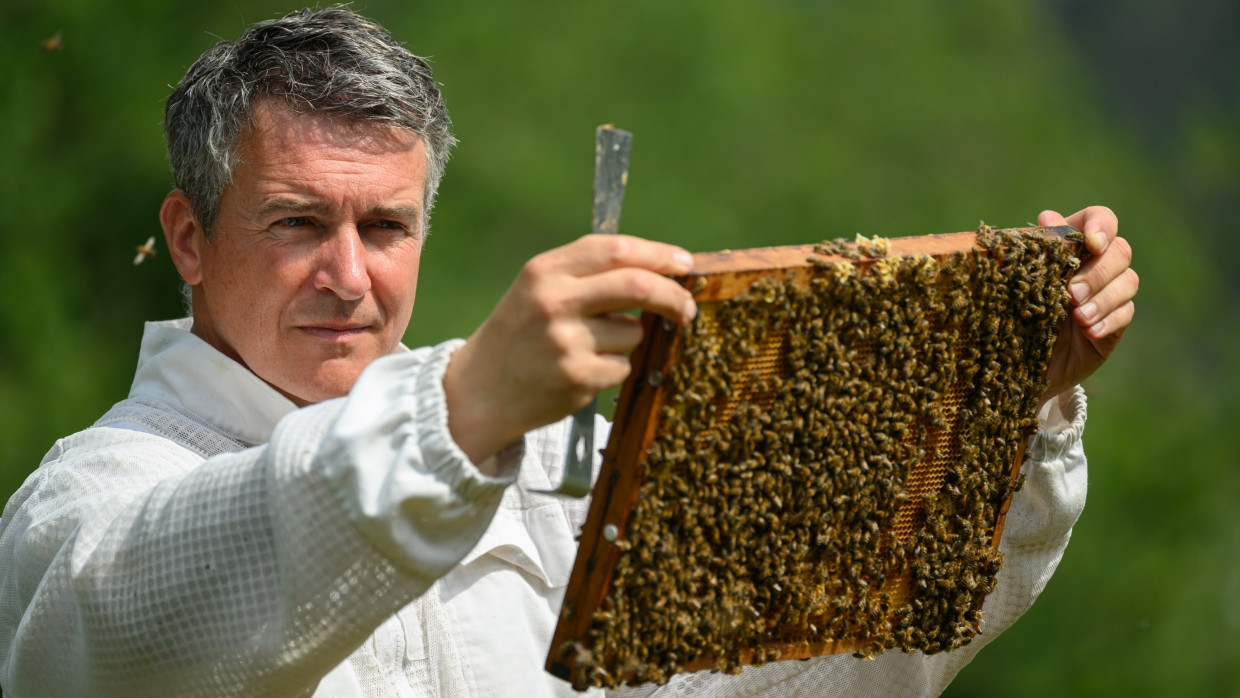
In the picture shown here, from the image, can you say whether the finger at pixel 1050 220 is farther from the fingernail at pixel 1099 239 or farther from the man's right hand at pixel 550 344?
the man's right hand at pixel 550 344

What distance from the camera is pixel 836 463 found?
90.7 inches

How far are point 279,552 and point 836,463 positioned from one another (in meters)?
1.03

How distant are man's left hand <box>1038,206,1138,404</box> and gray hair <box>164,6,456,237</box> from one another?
153 cm

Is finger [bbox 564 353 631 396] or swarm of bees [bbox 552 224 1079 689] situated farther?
swarm of bees [bbox 552 224 1079 689]

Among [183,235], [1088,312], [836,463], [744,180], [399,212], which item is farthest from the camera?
[744,180]

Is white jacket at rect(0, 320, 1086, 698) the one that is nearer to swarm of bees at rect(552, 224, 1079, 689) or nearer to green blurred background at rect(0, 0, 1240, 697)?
swarm of bees at rect(552, 224, 1079, 689)

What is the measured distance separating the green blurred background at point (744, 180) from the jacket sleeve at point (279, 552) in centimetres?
754

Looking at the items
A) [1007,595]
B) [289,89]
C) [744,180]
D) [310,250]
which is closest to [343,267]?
[310,250]

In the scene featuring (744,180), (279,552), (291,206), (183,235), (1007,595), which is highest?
(291,206)

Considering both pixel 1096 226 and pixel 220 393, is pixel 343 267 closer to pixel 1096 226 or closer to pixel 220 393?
pixel 220 393

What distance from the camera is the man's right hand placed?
1766mm

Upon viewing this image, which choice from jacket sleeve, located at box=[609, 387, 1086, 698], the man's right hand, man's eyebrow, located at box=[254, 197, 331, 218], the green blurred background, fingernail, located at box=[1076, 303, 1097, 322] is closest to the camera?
the man's right hand

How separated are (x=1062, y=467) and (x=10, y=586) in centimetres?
224

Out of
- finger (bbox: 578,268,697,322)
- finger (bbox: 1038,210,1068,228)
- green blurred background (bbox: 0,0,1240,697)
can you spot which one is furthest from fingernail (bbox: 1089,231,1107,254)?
green blurred background (bbox: 0,0,1240,697)
